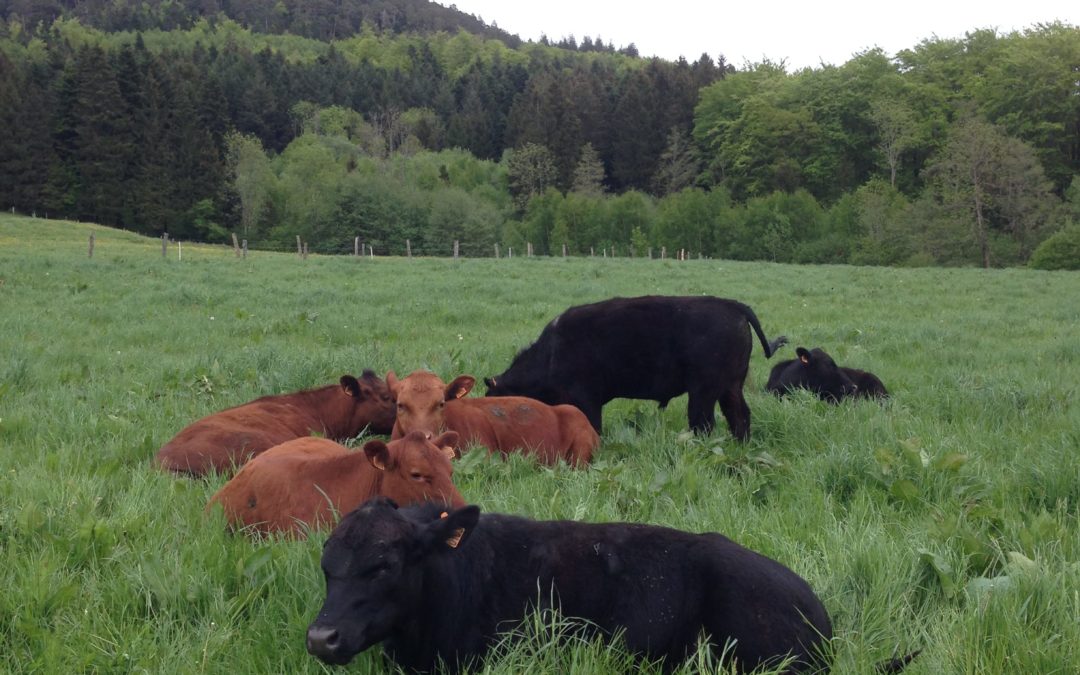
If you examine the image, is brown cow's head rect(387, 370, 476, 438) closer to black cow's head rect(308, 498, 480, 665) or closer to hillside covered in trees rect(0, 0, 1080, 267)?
black cow's head rect(308, 498, 480, 665)

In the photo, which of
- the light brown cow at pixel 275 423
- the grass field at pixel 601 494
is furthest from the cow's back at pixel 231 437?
the grass field at pixel 601 494

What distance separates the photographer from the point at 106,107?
3280 inches

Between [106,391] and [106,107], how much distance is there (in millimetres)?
89276

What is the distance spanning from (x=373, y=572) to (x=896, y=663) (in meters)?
1.78

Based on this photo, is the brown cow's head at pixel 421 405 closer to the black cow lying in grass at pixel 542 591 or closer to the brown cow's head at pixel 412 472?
the brown cow's head at pixel 412 472

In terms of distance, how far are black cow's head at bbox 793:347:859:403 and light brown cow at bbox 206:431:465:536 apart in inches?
210

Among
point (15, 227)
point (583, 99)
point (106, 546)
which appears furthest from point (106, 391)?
point (583, 99)

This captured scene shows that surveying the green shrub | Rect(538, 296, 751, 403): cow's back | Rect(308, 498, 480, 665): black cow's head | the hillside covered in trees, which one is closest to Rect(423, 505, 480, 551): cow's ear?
Rect(308, 498, 480, 665): black cow's head

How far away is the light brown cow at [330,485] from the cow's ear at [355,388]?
2.13 m

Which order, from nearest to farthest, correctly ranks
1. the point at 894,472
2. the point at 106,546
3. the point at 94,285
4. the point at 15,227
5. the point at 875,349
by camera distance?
1. the point at 106,546
2. the point at 894,472
3. the point at 875,349
4. the point at 94,285
5. the point at 15,227

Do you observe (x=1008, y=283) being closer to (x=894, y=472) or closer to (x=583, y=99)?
(x=894, y=472)

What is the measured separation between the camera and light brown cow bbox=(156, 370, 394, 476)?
5301 mm

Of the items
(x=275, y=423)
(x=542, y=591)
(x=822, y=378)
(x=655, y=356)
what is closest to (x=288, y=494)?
(x=542, y=591)

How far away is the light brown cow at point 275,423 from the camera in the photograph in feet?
17.4
